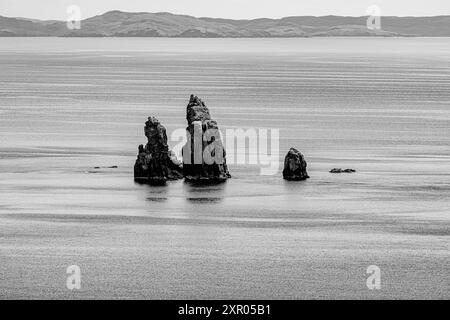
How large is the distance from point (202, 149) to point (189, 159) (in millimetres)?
3349

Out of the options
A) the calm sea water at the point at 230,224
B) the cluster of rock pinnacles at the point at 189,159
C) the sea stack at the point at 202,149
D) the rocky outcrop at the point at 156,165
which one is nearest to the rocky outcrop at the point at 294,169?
the cluster of rock pinnacles at the point at 189,159

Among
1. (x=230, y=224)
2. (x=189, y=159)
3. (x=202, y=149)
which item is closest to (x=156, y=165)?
(x=189, y=159)

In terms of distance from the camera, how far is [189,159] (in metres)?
97.2

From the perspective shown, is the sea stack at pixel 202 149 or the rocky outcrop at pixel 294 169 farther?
the rocky outcrop at pixel 294 169

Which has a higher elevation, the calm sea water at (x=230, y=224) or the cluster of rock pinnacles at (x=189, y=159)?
the cluster of rock pinnacles at (x=189, y=159)

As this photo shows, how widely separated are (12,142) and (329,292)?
80.1m

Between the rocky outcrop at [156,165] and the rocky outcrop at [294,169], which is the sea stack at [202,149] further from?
the rocky outcrop at [294,169]

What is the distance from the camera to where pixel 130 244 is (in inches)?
2891

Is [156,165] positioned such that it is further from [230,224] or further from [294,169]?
[230,224]

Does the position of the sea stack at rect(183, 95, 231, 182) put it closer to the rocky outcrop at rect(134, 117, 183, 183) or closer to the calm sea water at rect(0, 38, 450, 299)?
the rocky outcrop at rect(134, 117, 183, 183)

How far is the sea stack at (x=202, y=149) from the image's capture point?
94.4 m

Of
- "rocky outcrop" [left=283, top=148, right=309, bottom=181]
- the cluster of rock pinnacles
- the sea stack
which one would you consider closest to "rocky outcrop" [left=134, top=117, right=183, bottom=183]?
the cluster of rock pinnacles

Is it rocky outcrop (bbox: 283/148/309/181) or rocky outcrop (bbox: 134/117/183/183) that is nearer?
rocky outcrop (bbox: 134/117/183/183)

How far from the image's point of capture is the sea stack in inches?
3718
